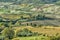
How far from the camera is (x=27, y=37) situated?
158 ft

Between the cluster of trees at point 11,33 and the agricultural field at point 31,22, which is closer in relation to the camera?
the cluster of trees at point 11,33

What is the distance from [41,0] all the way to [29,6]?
1415cm

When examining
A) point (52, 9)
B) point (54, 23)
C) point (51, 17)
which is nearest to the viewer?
point (54, 23)

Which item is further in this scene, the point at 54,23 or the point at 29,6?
the point at 29,6

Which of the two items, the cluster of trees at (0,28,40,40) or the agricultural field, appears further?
the agricultural field

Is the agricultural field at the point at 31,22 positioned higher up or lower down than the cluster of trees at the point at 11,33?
lower down

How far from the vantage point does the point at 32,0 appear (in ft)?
395

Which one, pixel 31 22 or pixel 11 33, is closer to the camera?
pixel 11 33

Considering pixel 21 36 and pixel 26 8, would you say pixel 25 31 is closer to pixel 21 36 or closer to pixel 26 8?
pixel 21 36

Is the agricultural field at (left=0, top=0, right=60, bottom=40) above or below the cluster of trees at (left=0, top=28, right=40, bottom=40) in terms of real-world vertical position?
below

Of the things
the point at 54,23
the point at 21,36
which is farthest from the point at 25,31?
the point at 54,23

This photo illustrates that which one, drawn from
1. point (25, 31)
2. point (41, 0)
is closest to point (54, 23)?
point (25, 31)

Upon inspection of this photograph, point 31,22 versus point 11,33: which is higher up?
point 11,33

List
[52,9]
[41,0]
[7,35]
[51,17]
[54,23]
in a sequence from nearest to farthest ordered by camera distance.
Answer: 1. [7,35]
2. [54,23]
3. [51,17]
4. [52,9]
5. [41,0]
